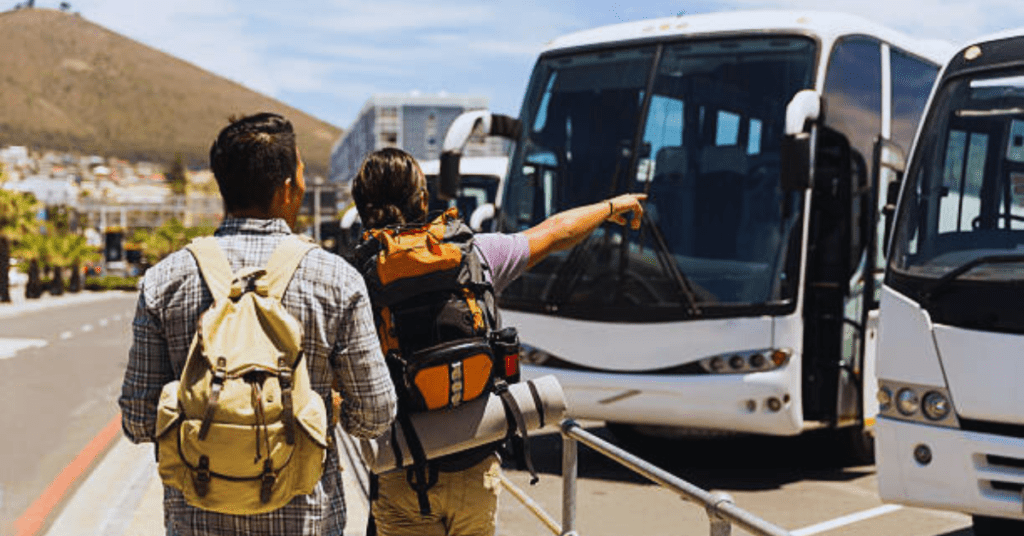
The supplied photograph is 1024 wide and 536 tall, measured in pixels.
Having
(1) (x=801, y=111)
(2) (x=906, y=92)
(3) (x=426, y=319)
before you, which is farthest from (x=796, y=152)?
(3) (x=426, y=319)

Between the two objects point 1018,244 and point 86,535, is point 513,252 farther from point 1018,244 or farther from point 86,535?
point 86,535

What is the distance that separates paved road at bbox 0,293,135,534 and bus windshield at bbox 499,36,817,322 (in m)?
4.12

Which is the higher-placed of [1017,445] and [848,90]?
[848,90]

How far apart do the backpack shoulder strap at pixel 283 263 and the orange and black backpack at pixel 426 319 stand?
621 millimetres

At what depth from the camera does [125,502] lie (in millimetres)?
8828

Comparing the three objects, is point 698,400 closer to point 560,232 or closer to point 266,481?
point 560,232

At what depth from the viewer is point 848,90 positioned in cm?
968

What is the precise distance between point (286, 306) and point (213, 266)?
190 millimetres

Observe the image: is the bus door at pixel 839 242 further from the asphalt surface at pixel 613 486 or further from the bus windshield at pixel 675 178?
the asphalt surface at pixel 613 486

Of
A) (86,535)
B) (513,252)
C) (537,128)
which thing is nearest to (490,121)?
(537,128)

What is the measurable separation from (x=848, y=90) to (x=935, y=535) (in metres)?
3.39

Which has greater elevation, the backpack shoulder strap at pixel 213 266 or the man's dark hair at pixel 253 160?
the man's dark hair at pixel 253 160

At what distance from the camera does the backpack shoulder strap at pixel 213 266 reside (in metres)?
2.78

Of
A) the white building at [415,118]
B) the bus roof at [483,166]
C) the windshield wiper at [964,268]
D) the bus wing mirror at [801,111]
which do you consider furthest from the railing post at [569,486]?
the white building at [415,118]
